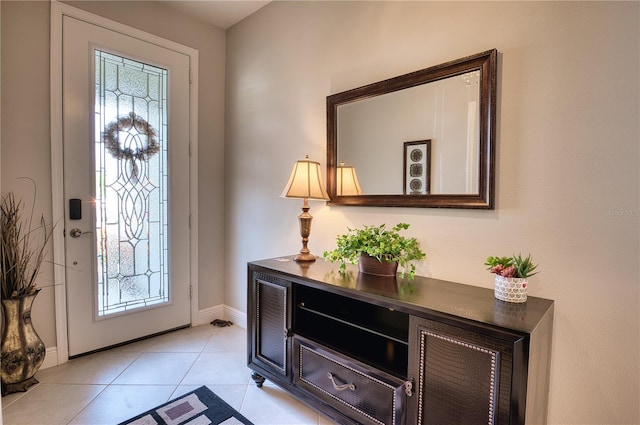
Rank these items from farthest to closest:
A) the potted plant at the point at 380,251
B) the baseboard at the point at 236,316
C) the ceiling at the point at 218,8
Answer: the baseboard at the point at 236,316
the ceiling at the point at 218,8
the potted plant at the point at 380,251

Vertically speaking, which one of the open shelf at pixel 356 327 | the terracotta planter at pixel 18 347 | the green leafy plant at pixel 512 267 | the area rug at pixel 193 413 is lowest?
the area rug at pixel 193 413

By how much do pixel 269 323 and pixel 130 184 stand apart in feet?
5.18

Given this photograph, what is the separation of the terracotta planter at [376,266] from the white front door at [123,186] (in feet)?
5.88

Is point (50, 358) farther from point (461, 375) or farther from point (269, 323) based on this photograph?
point (461, 375)

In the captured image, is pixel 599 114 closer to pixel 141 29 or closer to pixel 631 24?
pixel 631 24

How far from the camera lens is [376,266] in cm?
177

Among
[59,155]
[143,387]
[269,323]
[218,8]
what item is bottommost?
[143,387]

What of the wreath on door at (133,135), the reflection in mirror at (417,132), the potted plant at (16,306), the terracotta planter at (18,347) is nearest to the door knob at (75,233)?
the potted plant at (16,306)

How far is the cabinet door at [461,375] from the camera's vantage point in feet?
3.68

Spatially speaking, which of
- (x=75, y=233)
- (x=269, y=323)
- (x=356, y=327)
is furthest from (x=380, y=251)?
(x=75, y=233)

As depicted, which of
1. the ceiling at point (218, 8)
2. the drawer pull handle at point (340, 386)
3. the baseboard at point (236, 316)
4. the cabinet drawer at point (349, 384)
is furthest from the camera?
the baseboard at point (236, 316)

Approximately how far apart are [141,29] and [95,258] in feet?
5.90

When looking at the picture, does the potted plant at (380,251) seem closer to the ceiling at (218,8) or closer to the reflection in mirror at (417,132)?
the reflection in mirror at (417,132)

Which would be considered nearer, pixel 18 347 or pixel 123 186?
pixel 18 347
